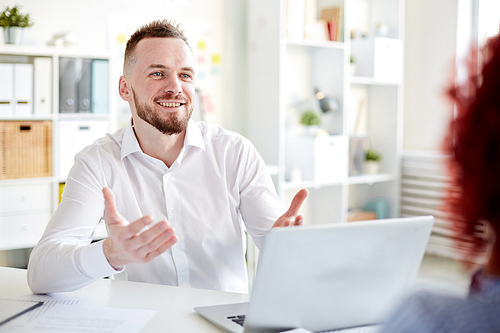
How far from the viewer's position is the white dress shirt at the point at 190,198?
5.08 ft

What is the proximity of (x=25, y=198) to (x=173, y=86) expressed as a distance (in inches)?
59.4

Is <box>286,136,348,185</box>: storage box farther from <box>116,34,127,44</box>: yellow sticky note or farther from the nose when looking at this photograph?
the nose

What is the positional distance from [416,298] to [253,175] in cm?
120

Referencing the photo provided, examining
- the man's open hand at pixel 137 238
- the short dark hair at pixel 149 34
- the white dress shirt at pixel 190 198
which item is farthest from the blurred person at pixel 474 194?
the short dark hair at pixel 149 34

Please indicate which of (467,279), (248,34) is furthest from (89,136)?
(467,279)

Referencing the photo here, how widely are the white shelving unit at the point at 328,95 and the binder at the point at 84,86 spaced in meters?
1.22

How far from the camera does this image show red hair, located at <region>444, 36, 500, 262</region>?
1.66 ft

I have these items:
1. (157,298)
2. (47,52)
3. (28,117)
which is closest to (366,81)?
(47,52)

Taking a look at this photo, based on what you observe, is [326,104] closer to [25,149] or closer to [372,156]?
[372,156]

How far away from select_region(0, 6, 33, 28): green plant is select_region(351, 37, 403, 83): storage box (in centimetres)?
246

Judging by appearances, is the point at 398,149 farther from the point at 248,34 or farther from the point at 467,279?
the point at 467,279

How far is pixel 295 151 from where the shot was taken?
3.80 meters

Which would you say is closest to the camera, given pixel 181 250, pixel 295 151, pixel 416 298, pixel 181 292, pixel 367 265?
pixel 416 298

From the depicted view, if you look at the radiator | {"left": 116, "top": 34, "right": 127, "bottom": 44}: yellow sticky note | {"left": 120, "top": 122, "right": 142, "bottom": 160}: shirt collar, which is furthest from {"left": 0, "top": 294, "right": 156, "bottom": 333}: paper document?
the radiator
